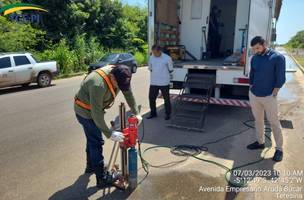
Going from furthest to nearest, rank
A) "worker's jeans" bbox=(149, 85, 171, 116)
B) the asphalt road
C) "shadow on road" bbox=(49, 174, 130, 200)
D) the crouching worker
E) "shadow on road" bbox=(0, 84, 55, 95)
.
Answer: "shadow on road" bbox=(0, 84, 55, 95) < "worker's jeans" bbox=(149, 85, 171, 116) < the asphalt road < "shadow on road" bbox=(49, 174, 130, 200) < the crouching worker

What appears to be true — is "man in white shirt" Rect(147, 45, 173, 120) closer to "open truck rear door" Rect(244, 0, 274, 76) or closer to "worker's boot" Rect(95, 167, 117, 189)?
"open truck rear door" Rect(244, 0, 274, 76)

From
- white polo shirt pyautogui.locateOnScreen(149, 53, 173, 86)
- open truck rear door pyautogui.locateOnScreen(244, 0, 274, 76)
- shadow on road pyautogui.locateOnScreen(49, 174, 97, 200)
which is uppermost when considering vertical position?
open truck rear door pyautogui.locateOnScreen(244, 0, 274, 76)

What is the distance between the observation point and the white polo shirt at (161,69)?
6.87 meters

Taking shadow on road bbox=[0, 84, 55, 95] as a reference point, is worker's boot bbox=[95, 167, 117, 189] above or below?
above

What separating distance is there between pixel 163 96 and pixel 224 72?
62.5 inches

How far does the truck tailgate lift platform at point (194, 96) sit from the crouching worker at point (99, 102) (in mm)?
2797

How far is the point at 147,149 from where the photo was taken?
5164 mm

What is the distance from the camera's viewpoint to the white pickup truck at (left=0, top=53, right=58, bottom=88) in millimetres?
11219

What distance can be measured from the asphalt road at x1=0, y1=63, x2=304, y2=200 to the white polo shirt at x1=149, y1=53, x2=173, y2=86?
974mm

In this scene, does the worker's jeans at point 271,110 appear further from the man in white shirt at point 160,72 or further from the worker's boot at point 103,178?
the worker's boot at point 103,178

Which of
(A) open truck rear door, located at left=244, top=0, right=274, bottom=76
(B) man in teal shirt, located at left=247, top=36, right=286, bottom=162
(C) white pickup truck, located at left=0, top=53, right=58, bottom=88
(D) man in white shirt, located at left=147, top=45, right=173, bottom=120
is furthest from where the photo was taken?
(C) white pickup truck, located at left=0, top=53, right=58, bottom=88

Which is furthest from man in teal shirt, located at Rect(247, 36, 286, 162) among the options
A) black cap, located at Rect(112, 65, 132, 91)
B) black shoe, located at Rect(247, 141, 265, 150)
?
black cap, located at Rect(112, 65, 132, 91)

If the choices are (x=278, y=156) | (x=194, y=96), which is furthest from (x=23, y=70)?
(x=278, y=156)

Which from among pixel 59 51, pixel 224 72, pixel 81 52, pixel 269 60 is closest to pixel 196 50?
pixel 224 72
